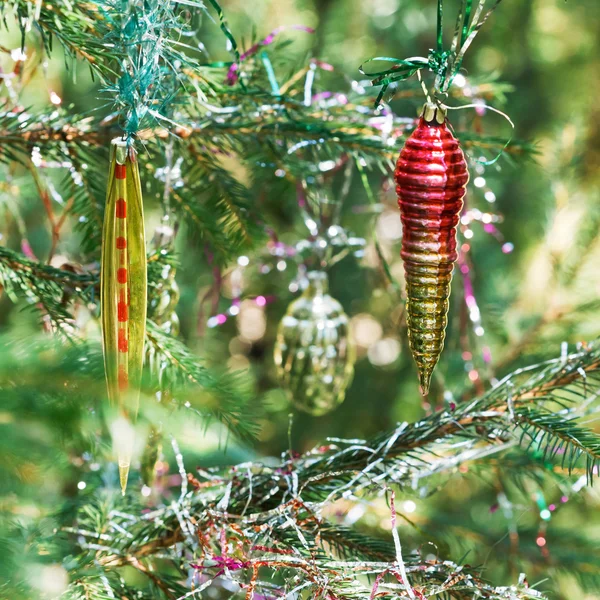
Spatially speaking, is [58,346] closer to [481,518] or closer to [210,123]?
[210,123]

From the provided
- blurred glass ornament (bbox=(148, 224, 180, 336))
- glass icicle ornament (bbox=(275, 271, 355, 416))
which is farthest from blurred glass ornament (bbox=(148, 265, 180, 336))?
glass icicle ornament (bbox=(275, 271, 355, 416))

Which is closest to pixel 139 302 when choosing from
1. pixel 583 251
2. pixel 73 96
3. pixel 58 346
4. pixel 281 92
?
pixel 58 346

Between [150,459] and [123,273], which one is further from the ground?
[123,273]

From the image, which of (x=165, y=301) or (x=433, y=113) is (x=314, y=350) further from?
(x=433, y=113)

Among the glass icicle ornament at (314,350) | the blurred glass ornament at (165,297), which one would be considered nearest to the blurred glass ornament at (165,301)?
the blurred glass ornament at (165,297)

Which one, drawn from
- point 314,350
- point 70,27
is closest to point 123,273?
point 70,27

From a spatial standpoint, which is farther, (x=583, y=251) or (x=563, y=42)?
(x=563, y=42)
